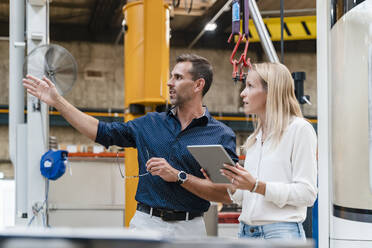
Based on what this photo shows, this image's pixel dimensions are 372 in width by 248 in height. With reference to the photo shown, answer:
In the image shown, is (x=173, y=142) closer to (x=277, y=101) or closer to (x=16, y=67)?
(x=277, y=101)

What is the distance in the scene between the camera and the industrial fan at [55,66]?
2807 mm

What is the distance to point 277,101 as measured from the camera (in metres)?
2.05

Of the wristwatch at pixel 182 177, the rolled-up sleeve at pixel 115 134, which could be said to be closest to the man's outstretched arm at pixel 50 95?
the rolled-up sleeve at pixel 115 134

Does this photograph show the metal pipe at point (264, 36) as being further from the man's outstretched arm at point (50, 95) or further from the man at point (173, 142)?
the man's outstretched arm at point (50, 95)

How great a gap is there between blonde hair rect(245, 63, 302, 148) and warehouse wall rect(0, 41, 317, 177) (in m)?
11.7

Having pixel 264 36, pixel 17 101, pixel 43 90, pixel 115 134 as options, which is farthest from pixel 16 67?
pixel 264 36

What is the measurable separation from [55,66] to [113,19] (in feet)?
33.0

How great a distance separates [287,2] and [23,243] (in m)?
10.5

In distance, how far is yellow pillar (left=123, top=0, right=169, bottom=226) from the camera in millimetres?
4492

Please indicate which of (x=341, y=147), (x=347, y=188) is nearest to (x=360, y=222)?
(x=347, y=188)

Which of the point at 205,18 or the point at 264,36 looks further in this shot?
the point at 205,18

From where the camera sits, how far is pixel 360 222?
221cm

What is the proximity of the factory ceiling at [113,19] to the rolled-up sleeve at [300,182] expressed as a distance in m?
8.29

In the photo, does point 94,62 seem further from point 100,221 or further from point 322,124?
point 322,124
